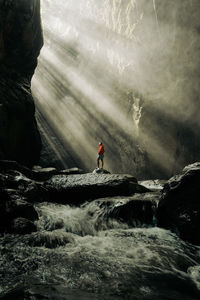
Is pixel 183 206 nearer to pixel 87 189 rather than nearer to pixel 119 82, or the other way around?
pixel 87 189

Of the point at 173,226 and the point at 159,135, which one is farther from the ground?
the point at 159,135

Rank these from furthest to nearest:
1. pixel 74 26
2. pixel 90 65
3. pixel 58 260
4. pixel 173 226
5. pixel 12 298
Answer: pixel 74 26 → pixel 90 65 → pixel 173 226 → pixel 58 260 → pixel 12 298

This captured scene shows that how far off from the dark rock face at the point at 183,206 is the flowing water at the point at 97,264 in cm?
26

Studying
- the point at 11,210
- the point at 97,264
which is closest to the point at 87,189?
the point at 11,210

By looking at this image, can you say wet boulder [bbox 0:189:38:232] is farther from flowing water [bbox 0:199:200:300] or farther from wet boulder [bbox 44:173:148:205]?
wet boulder [bbox 44:173:148:205]

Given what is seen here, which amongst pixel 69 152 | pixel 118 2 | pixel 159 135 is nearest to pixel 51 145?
pixel 69 152

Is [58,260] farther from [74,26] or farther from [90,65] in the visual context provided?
[74,26]

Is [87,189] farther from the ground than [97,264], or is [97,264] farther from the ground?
[97,264]

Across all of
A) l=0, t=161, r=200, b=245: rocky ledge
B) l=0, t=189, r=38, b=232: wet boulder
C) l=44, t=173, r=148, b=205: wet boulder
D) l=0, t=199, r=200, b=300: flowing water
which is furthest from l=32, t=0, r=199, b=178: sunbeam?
l=0, t=189, r=38, b=232: wet boulder

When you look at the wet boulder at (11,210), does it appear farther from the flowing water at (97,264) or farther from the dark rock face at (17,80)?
the dark rock face at (17,80)

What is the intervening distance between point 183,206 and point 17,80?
1183cm

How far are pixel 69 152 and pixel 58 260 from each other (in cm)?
2938

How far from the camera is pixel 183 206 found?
566 centimetres

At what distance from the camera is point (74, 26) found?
3659 centimetres
